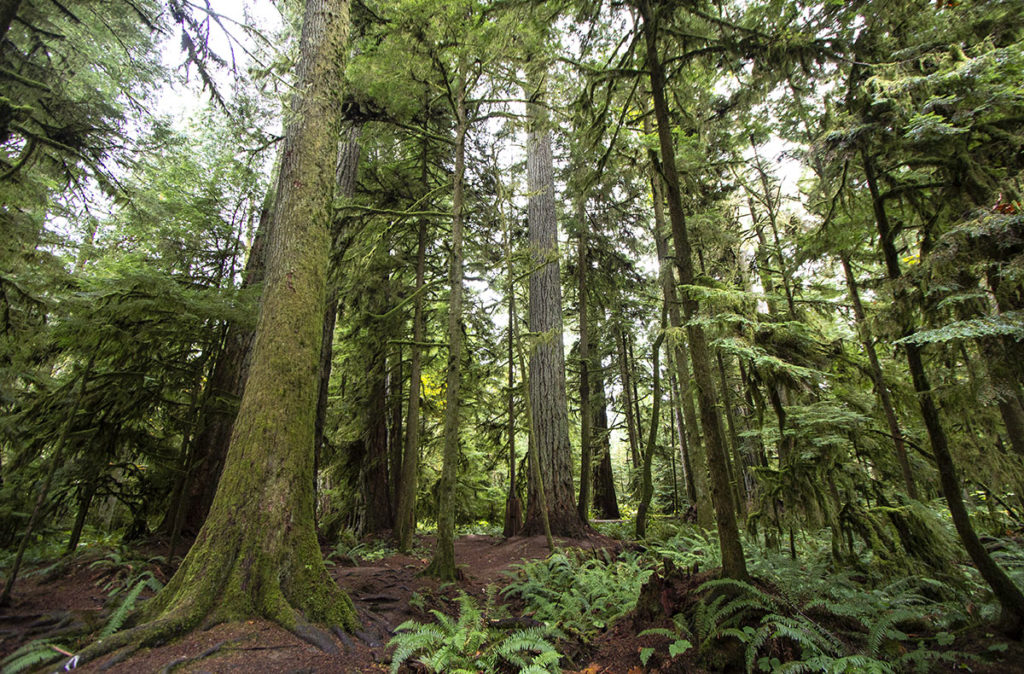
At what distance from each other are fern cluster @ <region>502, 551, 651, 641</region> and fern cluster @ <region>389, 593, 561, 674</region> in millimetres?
667

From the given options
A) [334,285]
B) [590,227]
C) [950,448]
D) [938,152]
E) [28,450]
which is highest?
[590,227]

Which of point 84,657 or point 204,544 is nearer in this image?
→ point 84,657

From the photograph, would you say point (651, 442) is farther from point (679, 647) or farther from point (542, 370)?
point (542, 370)

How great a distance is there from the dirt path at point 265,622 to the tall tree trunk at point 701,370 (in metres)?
2.99

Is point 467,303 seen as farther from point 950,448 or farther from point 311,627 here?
point 950,448

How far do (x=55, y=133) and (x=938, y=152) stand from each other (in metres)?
12.5

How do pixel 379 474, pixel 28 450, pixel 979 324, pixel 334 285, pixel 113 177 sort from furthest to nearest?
pixel 379 474 → pixel 113 177 → pixel 334 285 → pixel 28 450 → pixel 979 324

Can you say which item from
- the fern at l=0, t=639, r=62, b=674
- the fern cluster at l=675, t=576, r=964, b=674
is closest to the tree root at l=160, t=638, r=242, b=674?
the fern at l=0, t=639, r=62, b=674

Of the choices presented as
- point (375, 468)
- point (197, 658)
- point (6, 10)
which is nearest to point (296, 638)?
point (197, 658)

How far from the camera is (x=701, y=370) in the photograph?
4000 millimetres

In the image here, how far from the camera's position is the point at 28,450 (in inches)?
208

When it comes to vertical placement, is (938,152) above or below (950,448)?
above

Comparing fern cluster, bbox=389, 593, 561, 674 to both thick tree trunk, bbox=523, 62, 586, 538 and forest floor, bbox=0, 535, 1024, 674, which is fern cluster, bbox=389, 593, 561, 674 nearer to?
forest floor, bbox=0, 535, 1024, 674

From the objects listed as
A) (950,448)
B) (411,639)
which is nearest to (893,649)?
(950,448)
